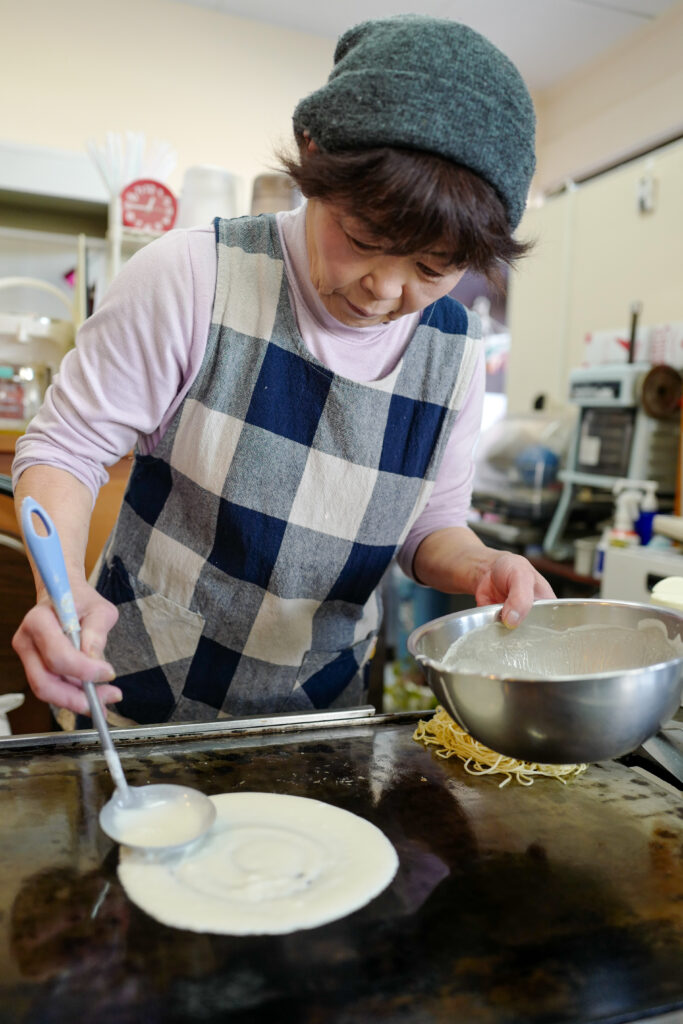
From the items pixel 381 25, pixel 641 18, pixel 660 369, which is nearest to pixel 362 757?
pixel 381 25

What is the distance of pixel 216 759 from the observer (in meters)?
0.88

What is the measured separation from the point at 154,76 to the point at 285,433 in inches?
155

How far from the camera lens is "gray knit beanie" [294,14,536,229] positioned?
720mm

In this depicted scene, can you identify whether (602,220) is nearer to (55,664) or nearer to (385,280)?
(385,280)

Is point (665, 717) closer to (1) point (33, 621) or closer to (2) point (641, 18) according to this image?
(1) point (33, 621)

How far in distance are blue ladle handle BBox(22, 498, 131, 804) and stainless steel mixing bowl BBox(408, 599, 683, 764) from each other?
29 centimetres

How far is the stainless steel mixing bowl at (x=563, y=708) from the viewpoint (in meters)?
0.68

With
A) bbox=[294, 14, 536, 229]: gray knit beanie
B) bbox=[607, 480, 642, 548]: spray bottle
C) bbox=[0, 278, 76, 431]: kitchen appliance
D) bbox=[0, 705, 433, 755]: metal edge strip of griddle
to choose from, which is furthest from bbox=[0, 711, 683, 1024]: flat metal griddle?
bbox=[607, 480, 642, 548]: spray bottle

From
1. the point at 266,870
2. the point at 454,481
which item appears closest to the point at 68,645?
the point at 266,870

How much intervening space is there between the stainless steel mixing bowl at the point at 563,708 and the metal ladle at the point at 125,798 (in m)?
0.24

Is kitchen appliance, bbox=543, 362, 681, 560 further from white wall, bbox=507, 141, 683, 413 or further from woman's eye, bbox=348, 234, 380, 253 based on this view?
woman's eye, bbox=348, 234, 380, 253

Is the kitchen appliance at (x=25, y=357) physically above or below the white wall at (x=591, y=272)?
below

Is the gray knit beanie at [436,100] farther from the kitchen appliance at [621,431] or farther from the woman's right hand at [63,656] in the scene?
the kitchen appliance at [621,431]

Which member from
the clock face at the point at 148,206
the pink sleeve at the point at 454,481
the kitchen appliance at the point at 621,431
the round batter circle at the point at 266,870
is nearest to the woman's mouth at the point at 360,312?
the pink sleeve at the point at 454,481
